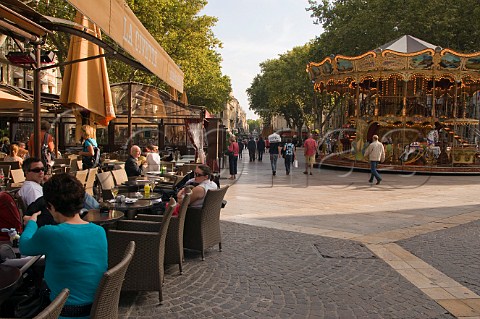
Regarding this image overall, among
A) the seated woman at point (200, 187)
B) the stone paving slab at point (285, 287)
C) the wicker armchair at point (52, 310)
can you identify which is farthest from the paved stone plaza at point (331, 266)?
the wicker armchair at point (52, 310)

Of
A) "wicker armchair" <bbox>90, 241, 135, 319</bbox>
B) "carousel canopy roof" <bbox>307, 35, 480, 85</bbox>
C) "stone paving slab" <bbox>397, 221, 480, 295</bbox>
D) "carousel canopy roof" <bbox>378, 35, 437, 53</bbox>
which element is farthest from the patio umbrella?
"carousel canopy roof" <bbox>378, 35, 437, 53</bbox>

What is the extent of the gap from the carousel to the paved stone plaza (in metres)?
10.0

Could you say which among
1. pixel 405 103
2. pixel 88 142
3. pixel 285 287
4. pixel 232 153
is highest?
pixel 405 103

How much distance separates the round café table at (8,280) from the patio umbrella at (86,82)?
4.82m

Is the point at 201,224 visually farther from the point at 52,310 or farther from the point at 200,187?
the point at 52,310

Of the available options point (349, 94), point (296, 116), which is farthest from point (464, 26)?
point (296, 116)

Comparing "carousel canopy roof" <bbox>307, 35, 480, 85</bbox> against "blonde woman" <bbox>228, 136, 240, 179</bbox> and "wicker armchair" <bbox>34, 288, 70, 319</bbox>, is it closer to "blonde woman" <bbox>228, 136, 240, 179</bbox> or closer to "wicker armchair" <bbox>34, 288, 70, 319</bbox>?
"blonde woman" <bbox>228, 136, 240, 179</bbox>

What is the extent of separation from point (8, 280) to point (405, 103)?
21513 mm

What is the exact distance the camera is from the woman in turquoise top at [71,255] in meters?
2.62

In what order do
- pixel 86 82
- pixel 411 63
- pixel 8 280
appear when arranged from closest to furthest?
pixel 8 280, pixel 86 82, pixel 411 63

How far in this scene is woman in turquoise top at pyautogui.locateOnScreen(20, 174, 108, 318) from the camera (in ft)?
8.61

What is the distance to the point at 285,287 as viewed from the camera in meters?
4.79

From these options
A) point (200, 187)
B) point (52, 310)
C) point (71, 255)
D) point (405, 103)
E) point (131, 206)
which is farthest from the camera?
point (405, 103)

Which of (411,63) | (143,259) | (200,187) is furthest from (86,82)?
(411,63)
